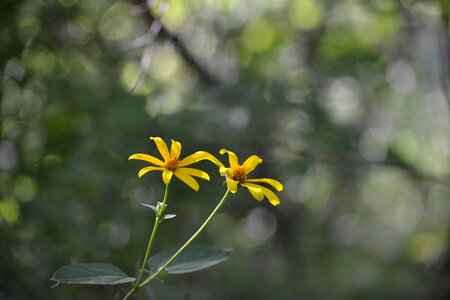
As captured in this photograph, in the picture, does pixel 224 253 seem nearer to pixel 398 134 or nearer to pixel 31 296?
pixel 31 296

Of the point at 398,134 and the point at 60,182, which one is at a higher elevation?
the point at 60,182

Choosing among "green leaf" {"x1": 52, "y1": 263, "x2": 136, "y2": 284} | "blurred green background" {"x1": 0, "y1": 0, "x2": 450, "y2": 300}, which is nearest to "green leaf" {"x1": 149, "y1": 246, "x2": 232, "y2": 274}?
"green leaf" {"x1": 52, "y1": 263, "x2": 136, "y2": 284}

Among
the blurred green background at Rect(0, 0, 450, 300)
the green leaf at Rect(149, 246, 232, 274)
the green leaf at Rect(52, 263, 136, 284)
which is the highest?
the green leaf at Rect(52, 263, 136, 284)

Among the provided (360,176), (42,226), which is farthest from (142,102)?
(360,176)

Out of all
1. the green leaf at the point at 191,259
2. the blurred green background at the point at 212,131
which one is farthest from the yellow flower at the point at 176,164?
the blurred green background at the point at 212,131

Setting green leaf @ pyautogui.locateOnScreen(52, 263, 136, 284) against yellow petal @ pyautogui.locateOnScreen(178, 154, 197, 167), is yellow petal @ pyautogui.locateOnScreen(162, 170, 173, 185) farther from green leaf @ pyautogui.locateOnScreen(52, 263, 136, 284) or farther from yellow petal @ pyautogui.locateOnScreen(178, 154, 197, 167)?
green leaf @ pyautogui.locateOnScreen(52, 263, 136, 284)

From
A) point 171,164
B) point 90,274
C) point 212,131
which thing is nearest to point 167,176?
point 171,164

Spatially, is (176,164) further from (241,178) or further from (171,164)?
(241,178)
